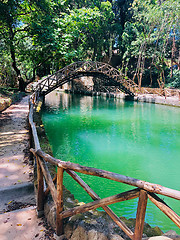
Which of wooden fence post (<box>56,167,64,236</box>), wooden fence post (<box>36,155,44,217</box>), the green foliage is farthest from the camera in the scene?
the green foliage

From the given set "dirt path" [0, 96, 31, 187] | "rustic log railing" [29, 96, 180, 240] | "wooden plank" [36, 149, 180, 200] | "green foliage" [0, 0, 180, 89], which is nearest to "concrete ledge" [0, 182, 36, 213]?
"dirt path" [0, 96, 31, 187]

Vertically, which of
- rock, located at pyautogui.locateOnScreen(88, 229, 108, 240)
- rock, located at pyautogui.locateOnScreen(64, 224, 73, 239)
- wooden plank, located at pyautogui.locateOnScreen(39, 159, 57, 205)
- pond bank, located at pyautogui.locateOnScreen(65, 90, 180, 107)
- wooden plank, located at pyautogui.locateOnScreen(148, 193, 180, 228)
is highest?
pond bank, located at pyautogui.locateOnScreen(65, 90, 180, 107)

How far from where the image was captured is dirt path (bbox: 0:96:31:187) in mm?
3826

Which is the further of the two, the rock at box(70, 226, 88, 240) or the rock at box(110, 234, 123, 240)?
the rock at box(70, 226, 88, 240)

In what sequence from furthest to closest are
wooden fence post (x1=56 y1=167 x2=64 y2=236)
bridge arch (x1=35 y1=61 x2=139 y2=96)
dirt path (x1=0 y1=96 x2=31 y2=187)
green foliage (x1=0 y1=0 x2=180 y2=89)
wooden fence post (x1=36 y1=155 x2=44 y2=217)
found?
bridge arch (x1=35 y1=61 x2=139 y2=96), green foliage (x1=0 y1=0 x2=180 y2=89), dirt path (x1=0 y1=96 x2=31 y2=187), wooden fence post (x1=36 y1=155 x2=44 y2=217), wooden fence post (x1=56 y1=167 x2=64 y2=236)

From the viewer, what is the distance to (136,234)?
157 centimetres

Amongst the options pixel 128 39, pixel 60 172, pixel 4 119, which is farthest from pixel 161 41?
pixel 60 172

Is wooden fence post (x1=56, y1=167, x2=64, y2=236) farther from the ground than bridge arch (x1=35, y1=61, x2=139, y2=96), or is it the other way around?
bridge arch (x1=35, y1=61, x2=139, y2=96)

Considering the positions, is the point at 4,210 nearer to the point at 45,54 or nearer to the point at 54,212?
the point at 54,212

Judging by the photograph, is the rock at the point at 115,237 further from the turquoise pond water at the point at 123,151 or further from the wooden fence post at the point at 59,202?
the turquoise pond water at the point at 123,151

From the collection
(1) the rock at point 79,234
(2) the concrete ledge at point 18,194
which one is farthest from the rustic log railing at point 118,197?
(2) the concrete ledge at point 18,194

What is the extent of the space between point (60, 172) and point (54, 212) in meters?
0.66

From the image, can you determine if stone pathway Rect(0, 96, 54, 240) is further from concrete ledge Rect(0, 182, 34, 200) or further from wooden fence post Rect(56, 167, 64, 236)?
wooden fence post Rect(56, 167, 64, 236)

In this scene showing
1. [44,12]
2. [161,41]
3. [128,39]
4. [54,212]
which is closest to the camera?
[54,212]
